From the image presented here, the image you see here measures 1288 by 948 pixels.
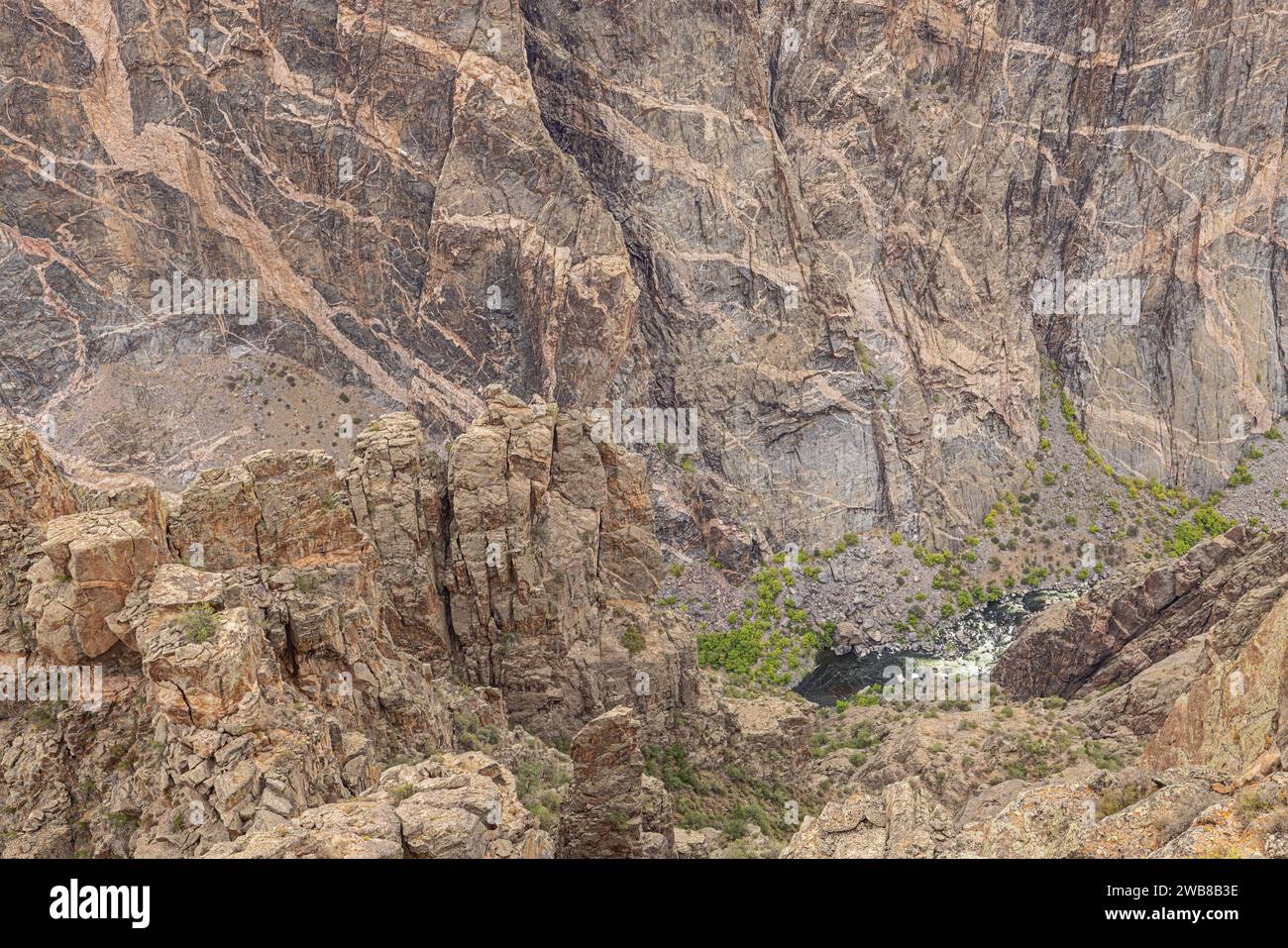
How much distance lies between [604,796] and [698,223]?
66688 millimetres

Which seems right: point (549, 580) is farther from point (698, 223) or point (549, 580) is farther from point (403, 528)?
point (698, 223)

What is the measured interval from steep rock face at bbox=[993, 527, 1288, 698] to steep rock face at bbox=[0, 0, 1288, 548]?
102 feet

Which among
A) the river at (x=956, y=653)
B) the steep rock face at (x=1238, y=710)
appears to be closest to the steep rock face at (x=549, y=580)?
the steep rock face at (x=1238, y=710)

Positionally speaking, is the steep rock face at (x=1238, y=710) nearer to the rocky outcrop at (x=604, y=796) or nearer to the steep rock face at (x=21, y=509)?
the rocky outcrop at (x=604, y=796)

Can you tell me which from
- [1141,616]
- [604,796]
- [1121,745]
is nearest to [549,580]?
[604,796]

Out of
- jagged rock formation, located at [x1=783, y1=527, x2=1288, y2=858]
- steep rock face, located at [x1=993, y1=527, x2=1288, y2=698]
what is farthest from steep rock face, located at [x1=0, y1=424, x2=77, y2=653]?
steep rock face, located at [x1=993, y1=527, x2=1288, y2=698]

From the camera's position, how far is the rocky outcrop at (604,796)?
31.5 meters

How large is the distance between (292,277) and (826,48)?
4851 cm

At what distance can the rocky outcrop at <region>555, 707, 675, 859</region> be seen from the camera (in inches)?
1240

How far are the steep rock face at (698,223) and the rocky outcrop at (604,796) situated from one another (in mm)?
55077

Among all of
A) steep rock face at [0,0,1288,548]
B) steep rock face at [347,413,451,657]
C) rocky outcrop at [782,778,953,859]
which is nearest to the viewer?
rocky outcrop at [782,778,953,859]

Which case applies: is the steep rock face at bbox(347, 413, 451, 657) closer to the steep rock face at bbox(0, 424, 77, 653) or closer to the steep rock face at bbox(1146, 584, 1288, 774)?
the steep rock face at bbox(0, 424, 77, 653)

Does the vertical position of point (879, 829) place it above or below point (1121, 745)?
above

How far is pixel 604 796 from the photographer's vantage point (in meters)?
31.6
